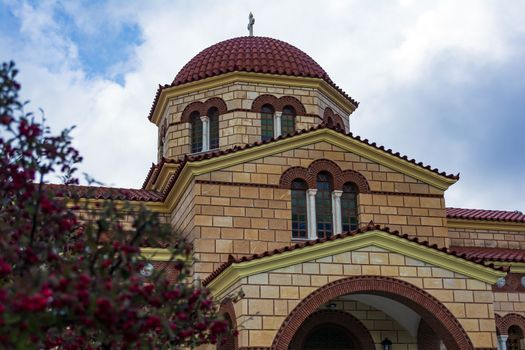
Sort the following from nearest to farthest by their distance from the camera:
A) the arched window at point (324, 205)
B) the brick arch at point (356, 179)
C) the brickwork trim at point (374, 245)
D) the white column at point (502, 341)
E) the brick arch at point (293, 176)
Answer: the brickwork trim at point (374, 245), the arched window at point (324, 205), the brick arch at point (293, 176), the brick arch at point (356, 179), the white column at point (502, 341)

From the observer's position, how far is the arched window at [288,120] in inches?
846

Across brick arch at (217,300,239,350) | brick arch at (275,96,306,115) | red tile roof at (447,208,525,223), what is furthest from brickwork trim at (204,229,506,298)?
brick arch at (275,96,306,115)

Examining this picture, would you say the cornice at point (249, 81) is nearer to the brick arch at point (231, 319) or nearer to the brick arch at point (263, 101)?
the brick arch at point (263, 101)

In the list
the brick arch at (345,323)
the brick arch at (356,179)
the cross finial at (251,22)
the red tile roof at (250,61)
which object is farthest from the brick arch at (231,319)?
the cross finial at (251,22)

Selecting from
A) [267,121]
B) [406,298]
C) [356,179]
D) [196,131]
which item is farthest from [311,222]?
[196,131]

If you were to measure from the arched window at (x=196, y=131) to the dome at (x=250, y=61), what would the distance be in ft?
3.74

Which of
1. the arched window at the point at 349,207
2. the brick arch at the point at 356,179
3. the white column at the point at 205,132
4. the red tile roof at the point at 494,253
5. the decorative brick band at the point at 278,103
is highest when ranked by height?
the decorative brick band at the point at 278,103

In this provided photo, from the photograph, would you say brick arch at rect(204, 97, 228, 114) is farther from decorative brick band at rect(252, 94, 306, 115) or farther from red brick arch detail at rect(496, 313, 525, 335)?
red brick arch detail at rect(496, 313, 525, 335)

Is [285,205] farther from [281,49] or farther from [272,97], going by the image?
[281,49]

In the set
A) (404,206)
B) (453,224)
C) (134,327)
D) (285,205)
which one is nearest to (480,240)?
(453,224)

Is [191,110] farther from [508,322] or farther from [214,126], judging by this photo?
[508,322]

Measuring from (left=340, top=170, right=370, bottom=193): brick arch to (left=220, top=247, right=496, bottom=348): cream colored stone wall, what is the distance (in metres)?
3.75

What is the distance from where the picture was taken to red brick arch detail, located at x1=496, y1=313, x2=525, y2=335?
18.6m

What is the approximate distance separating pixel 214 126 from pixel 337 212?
580cm
